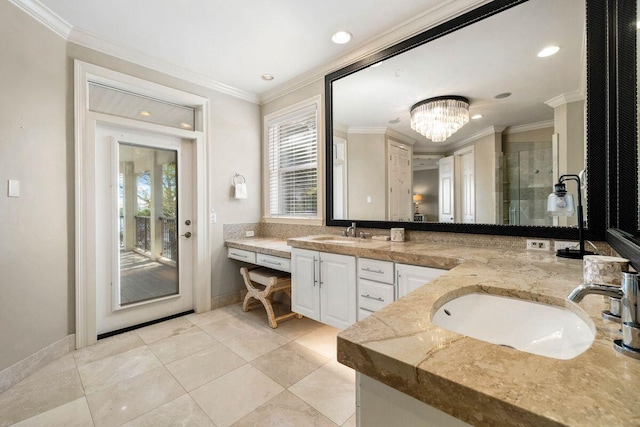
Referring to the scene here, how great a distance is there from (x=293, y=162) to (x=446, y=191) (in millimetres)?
1880

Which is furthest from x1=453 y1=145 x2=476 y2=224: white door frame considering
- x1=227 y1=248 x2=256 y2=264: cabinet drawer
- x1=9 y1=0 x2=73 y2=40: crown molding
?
x1=9 y1=0 x2=73 y2=40: crown molding

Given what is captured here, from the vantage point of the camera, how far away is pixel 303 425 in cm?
157

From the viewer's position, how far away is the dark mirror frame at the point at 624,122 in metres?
1.11

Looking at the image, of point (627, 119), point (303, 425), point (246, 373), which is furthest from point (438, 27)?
point (246, 373)

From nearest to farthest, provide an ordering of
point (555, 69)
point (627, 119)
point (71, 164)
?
point (627, 119) → point (555, 69) → point (71, 164)

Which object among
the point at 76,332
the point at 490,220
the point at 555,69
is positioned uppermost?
the point at 555,69

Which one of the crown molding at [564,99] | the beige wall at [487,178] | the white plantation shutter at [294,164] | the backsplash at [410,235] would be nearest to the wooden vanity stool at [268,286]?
the backsplash at [410,235]

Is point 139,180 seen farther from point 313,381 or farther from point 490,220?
point 490,220

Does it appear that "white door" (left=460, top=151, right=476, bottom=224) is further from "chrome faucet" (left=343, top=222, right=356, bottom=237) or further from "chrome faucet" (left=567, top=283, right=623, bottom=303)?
"chrome faucet" (left=567, top=283, right=623, bottom=303)

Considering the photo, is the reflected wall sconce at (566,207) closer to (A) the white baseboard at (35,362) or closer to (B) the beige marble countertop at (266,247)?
(B) the beige marble countertop at (266,247)

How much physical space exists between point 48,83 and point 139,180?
1.02 m

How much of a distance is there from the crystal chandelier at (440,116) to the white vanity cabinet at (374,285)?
1106 millimetres

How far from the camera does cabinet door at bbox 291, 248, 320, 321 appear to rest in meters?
2.38

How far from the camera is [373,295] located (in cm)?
200
